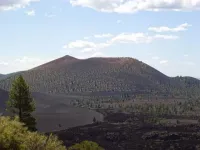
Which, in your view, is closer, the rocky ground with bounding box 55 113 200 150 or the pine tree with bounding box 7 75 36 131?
the pine tree with bounding box 7 75 36 131

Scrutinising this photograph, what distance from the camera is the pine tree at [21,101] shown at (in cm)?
3838

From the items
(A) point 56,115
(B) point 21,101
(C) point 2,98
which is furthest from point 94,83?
(B) point 21,101

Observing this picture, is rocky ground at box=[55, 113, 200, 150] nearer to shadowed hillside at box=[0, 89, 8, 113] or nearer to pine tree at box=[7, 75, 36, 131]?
pine tree at box=[7, 75, 36, 131]

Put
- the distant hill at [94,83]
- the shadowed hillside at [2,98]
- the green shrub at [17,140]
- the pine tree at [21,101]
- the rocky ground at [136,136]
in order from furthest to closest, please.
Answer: the distant hill at [94,83], the shadowed hillside at [2,98], the rocky ground at [136,136], the pine tree at [21,101], the green shrub at [17,140]

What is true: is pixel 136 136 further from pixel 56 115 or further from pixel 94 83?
pixel 94 83

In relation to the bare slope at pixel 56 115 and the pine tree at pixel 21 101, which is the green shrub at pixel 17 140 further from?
the bare slope at pixel 56 115

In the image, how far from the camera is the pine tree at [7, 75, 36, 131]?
38375 millimetres

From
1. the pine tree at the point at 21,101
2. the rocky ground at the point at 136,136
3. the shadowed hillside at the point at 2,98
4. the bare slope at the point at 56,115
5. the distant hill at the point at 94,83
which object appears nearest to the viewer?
the pine tree at the point at 21,101

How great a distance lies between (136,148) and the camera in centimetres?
5969

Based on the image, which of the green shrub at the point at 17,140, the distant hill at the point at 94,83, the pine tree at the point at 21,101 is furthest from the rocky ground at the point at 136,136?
the distant hill at the point at 94,83

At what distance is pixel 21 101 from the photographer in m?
38.7

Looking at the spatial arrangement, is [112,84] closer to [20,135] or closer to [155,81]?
[155,81]

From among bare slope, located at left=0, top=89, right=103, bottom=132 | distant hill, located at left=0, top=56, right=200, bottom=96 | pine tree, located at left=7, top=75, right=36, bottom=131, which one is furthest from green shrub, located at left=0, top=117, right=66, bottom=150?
distant hill, located at left=0, top=56, right=200, bottom=96

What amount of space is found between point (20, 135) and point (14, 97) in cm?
1522
